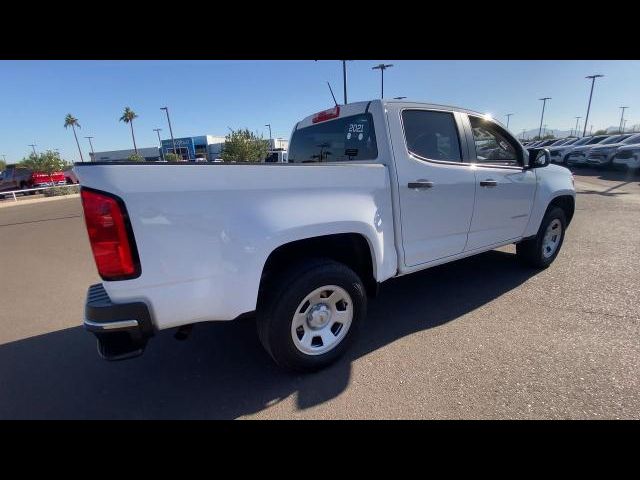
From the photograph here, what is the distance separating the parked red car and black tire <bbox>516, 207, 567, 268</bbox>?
100 ft

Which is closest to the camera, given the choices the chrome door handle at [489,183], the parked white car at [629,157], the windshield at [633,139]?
the chrome door handle at [489,183]

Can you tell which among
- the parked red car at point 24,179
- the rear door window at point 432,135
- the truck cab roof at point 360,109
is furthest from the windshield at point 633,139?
the parked red car at point 24,179

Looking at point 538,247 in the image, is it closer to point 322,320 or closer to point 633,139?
point 322,320

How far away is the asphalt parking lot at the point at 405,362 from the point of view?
89.4 inches

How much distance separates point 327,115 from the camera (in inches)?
139

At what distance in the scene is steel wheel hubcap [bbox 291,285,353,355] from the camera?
2494 millimetres

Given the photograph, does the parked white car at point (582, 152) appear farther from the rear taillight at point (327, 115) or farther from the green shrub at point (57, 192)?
the green shrub at point (57, 192)

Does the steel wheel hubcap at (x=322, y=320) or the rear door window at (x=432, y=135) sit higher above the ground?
the rear door window at (x=432, y=135)

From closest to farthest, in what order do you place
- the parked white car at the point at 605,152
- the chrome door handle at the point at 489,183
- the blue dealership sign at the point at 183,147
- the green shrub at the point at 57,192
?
1. the chrome door handle at the point at 489,183
2. the parked white car at the point at 605,152
3. the green shrub at the point at 57,192
4. the blue dealership sign at the point at 183,147

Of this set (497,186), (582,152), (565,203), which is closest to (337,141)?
(497,186)

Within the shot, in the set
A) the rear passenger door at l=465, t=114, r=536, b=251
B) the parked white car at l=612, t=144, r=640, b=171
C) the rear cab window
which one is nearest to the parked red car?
the rear cab window

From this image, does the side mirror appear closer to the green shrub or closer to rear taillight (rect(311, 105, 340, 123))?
rear taillight (rect(311, 105, 340, 123))

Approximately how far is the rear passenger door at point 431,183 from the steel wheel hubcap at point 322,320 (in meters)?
0.74
